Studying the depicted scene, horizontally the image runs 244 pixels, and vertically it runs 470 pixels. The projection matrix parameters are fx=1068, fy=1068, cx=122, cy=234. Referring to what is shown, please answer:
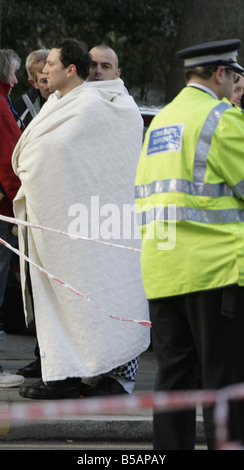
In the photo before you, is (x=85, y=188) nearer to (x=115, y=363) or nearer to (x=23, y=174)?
(x=23, y=174)

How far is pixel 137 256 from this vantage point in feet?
21.3

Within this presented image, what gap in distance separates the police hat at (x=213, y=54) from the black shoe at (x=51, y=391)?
2.47m

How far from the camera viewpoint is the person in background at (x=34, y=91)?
711 cm

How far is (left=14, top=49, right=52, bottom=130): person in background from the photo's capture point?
23.3 ft

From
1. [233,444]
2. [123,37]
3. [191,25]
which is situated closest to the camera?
[233,444]

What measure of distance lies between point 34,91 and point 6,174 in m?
0.92

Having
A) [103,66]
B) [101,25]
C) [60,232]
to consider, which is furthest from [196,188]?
[101,25]

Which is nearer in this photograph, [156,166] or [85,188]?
[156,166]

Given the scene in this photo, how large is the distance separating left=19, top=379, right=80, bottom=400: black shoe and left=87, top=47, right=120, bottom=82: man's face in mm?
1965

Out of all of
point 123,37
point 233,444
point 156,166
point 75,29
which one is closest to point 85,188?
point 156,166

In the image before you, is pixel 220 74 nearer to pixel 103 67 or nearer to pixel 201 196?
pixel 201 196

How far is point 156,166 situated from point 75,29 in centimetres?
1596

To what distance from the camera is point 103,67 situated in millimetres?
6875

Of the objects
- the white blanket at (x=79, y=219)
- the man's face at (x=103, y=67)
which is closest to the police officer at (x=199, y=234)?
the white blanket at (x=79, y=219)
